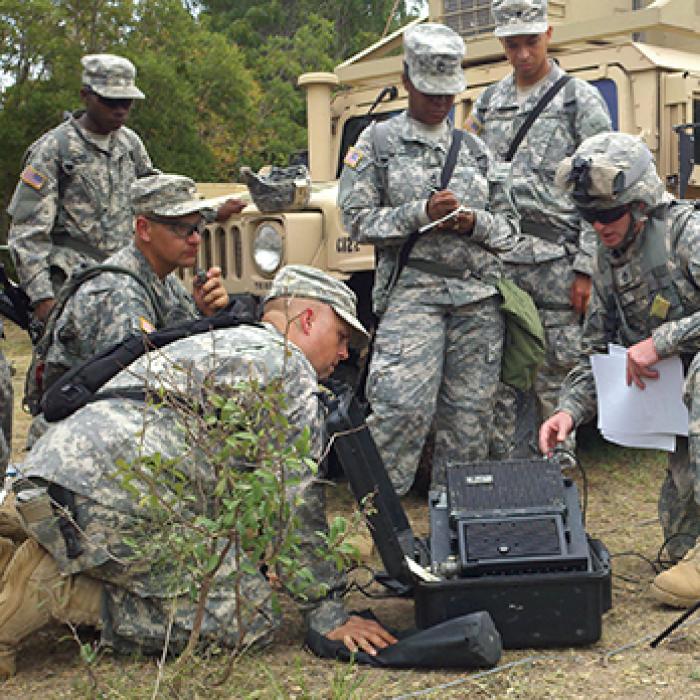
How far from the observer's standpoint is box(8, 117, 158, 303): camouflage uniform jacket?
5.46 m

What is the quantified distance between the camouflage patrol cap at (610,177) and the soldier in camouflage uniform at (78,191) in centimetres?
219

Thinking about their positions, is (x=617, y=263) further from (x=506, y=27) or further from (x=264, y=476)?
(x=264, y=476)

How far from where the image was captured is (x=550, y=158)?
5227 mm

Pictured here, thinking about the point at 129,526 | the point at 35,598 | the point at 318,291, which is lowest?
the point at 35,598

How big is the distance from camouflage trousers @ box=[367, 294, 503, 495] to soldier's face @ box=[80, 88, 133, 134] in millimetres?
1618

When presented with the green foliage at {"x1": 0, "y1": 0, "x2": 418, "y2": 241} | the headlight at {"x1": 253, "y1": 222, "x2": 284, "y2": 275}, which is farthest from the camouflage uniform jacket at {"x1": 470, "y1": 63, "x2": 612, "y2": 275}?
the green foliage at {"x1": 0, "y1": 0, "x2": 418, "y2": 241}

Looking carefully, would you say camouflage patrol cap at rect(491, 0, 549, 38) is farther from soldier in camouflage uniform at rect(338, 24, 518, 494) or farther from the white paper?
the white paper

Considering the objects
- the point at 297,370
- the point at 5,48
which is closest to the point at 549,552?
the point at 297,370

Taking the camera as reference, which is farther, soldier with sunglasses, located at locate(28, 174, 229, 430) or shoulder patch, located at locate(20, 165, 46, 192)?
shoulder patch, located at locate(20, 165, 46, 192)

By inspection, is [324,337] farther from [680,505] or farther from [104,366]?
[680,505]

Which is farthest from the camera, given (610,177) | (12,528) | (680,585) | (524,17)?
(524,17)

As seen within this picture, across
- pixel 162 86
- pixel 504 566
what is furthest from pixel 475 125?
pixel 162 86

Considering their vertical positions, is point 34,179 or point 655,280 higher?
point 34,179

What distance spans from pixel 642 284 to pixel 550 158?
114 cm
